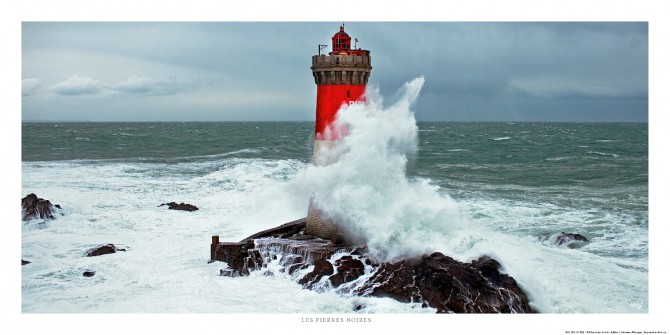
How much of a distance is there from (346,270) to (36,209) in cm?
Result: 1017

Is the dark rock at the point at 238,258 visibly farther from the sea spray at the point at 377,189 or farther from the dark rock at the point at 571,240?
the dark rock at the point at 571,240

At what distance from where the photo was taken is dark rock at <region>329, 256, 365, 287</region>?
1249 centimetres

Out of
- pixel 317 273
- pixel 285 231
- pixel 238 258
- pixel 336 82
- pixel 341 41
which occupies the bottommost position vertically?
pixel 317 273

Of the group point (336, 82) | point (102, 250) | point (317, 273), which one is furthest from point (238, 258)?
point (336, 82)

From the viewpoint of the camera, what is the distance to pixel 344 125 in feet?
44.5

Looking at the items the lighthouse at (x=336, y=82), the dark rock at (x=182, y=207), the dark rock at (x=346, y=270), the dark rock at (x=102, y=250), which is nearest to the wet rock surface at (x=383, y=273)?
the dark rock at (x=346, y=270)

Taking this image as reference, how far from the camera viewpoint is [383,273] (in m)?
12.5

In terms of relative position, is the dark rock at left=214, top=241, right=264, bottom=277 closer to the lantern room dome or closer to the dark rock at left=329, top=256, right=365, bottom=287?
the dark rock at left=329, top=256, right=365, bottom=287

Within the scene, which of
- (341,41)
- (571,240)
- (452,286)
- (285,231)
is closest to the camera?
(452,286)

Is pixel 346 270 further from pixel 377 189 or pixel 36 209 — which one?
pixel 36 209

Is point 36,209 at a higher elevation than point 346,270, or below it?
higher

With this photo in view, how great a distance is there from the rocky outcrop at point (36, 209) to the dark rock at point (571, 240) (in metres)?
13.1

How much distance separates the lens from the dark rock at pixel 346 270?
1249 cm
